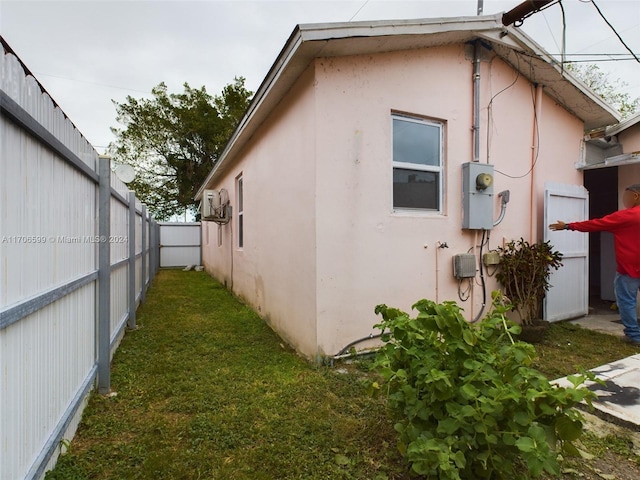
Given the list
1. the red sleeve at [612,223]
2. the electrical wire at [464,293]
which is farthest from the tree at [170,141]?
the red sleeve at [612,223]

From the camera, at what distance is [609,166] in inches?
206

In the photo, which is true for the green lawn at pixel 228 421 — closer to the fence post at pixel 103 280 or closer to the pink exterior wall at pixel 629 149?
the fence post at pixel 103 280

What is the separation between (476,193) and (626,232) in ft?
6.64

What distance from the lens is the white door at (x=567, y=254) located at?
4984mm

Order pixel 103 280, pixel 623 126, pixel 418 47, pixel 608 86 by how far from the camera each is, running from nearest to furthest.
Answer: pixel 103 280 < pixel 418 47 < pixel 623 126 < pixel 608 86

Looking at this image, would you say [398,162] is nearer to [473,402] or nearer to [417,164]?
[417,164]

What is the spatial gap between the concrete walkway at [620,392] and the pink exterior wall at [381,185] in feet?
5.07

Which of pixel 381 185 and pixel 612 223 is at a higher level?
pixel 381 185

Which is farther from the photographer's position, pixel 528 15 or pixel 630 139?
pixel 630 139

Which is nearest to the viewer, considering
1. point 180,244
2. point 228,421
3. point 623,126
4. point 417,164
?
point 228,421

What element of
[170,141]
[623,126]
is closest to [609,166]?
[623,126]

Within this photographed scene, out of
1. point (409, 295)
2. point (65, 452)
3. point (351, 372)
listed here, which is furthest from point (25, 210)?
point (409, 295)

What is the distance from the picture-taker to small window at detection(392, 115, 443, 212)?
3838mm

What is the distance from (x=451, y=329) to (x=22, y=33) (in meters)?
11.0
